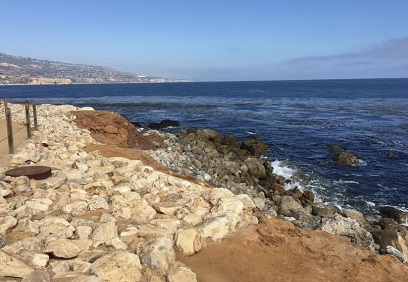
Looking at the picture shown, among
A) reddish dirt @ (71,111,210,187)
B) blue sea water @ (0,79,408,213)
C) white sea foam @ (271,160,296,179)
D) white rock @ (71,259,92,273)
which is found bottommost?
white sea foam @ (271,160,296,179)

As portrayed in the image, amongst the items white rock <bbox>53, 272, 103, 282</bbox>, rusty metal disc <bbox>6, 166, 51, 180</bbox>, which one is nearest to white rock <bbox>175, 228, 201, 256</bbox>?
white rock <bbox>53, 272, 103, 282</bbox>

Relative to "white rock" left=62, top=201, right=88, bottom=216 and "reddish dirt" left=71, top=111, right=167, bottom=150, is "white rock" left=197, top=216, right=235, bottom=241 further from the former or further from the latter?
"reddish dirt" left=71, top=111, right=167, bottom=150

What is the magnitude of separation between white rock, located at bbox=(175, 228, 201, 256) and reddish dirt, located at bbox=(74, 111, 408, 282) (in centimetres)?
10

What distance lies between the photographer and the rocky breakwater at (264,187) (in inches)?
422

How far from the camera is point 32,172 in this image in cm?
809

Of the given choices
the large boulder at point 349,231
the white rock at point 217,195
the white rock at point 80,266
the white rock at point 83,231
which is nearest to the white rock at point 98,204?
the white rock at point 83,231

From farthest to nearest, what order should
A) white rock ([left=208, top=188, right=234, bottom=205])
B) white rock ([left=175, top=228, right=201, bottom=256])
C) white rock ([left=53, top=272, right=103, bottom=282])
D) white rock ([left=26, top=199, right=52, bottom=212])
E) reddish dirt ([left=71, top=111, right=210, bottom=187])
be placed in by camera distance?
reddish dirt ([left=71, top=111, right=210, bottom=187]) → white rock ([left=208, top=188, right=234, bottom=205]) → white rock ([left=26, top=199, right=52, bottom=212]) → white rock ([left=175, top=228, right=201, bottom=256]) → white rock ([left=53, top=272, right=103, bottom=282])

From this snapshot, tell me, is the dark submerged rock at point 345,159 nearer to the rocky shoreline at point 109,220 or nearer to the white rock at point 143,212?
the rocky shoreline at point 109,220

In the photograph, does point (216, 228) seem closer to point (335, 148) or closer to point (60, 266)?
point (60, 266)

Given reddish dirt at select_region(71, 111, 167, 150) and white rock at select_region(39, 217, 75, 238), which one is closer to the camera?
white rock at select_region(39, 217, 75, 238)

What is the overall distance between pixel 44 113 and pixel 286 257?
19.2 meters

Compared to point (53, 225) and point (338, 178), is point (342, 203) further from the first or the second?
point (53, 225)

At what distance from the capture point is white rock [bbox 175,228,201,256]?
5.88 m

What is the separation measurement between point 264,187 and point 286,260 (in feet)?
42.4
